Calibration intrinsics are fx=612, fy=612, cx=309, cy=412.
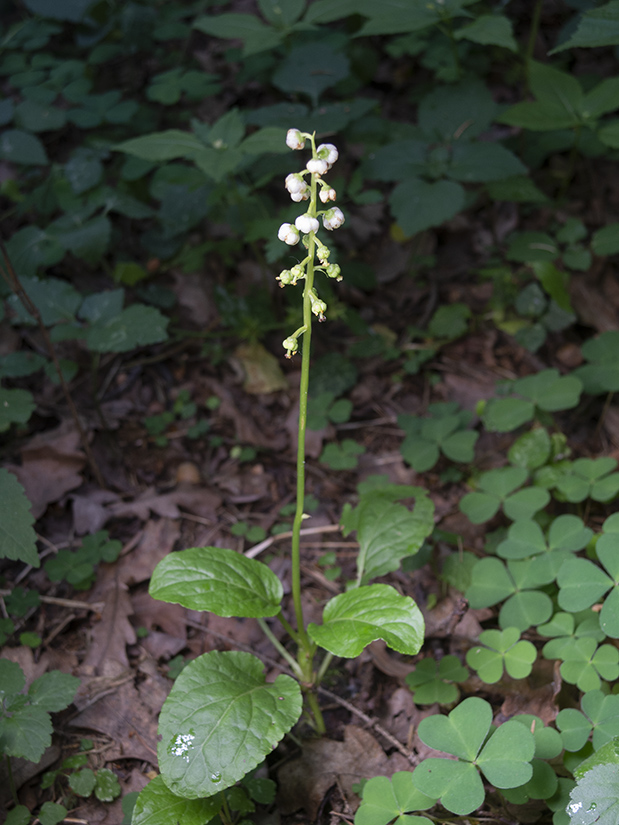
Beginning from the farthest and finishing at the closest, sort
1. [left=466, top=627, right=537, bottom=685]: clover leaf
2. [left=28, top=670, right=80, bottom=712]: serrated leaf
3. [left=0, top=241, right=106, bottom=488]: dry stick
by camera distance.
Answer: [left=0, top=241, right=106, bottom=488]: dry stick → [left=466, top=627, right=537, bottom=685]: clover leaf → [left=28, top=670, right=80, bottom=712]: serrated leaf

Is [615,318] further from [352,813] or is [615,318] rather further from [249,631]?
[352,813]

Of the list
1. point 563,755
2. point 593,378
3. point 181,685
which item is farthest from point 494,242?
point 181,685

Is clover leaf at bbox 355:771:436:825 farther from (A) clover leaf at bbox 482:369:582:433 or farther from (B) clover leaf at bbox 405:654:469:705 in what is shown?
(A) clover leaf at bbox 482:369:582:433

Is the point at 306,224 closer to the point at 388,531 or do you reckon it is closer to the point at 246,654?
the point at 388,531

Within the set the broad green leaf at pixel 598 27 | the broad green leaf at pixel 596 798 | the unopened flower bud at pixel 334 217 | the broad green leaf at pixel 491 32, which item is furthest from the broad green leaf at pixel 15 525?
the broad green leaf at pixel 491 32

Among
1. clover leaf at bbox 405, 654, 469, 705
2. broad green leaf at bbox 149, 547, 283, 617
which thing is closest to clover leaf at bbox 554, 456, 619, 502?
clover leaf at bbox 405, 654, 469, 705

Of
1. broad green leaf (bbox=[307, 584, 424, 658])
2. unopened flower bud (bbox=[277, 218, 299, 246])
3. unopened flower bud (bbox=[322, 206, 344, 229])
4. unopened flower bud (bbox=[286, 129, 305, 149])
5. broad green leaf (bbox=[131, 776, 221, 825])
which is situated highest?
unopened flower bud (bbox=[286, 129, 305, 149])

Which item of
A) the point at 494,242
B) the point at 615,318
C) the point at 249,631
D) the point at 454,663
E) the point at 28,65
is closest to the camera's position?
the point at 454,663
